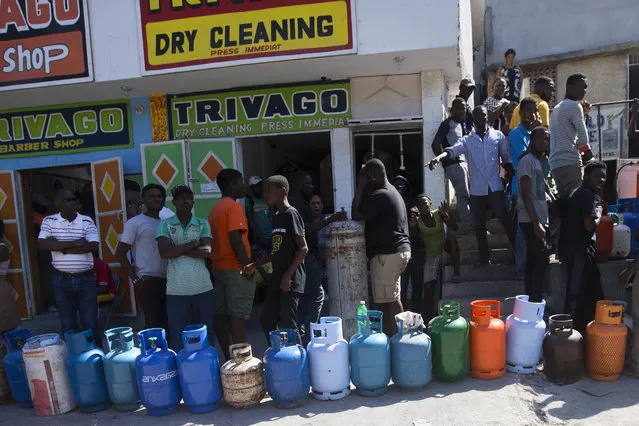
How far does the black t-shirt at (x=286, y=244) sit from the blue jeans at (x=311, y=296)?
309 millimetres

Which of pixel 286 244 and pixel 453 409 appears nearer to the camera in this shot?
pixel 453 409

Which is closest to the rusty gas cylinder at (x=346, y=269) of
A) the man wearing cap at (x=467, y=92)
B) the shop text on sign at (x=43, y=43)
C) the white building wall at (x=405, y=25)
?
the white building wall at (x=405, y=25)

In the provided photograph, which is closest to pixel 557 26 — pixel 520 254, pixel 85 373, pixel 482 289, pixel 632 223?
pixel 632 223

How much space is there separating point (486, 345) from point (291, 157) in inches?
284

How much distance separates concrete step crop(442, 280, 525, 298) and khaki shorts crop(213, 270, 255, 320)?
90.2 inches

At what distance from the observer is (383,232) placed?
4.21 meters

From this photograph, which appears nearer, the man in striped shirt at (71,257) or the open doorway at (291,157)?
the man in striped shirt at (71,257)

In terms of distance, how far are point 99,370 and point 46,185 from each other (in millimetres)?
5623

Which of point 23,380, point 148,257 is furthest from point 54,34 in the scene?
point 23,380

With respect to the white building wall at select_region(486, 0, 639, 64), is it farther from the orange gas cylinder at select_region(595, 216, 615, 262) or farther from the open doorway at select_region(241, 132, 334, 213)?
the orange gas cylinder at select_region(595, 216, 615, 262)

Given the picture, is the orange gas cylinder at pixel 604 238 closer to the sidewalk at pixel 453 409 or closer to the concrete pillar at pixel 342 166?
the sidewalk at pixel 453 409

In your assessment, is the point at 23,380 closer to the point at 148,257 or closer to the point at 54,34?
the point at 148,257

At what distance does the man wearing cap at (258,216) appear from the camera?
6.21 metres

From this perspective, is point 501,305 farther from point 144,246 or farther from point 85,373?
point 85,373
